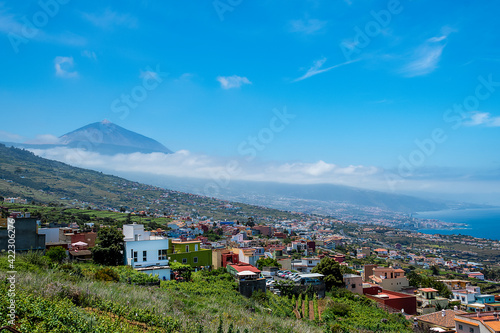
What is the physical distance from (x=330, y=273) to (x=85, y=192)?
9335 centimetres

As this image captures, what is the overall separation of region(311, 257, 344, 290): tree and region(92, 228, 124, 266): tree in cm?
1306

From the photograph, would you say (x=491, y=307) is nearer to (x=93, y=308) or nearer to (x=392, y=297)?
(x=392, y=297)

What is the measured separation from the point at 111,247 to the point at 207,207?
349 ft

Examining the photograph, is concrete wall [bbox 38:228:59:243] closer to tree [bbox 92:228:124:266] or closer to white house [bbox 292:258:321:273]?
tree [bbox 92:228:124:266]

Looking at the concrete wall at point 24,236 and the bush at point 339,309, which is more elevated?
the concrete wall at point 24,236

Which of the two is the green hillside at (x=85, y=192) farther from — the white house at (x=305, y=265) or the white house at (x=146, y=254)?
the white house at (x=146, y=254)

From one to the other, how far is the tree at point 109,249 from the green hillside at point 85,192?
57.2m

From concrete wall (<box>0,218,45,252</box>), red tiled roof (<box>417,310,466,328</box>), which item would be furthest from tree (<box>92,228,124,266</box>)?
red tiled roof (<box>417,310,466,328</box>)

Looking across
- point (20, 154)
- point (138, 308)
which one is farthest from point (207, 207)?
→ point (138, 308)

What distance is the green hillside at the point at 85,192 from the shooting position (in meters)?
80.9

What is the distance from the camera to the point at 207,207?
125312mm

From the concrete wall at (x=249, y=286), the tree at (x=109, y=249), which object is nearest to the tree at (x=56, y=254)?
the tree at (x=109, y=249)

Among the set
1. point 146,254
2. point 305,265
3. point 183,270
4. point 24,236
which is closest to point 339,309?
point 183,270

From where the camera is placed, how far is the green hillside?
80875mm
